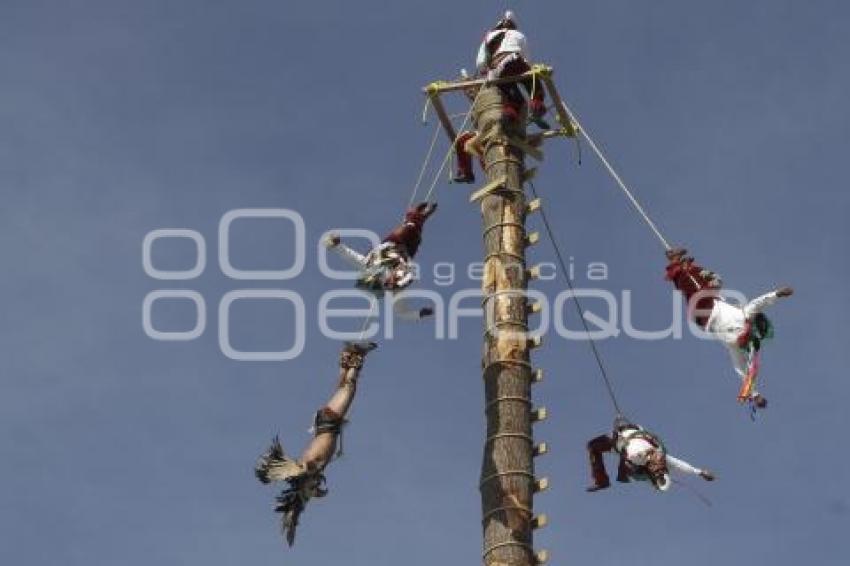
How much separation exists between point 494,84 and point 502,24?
3.01 ft

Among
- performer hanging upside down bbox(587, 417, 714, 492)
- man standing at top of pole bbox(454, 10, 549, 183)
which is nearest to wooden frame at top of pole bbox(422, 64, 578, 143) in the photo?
man standing at top of pole bbox(454, 10, 549, 183)

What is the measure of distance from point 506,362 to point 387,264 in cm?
145

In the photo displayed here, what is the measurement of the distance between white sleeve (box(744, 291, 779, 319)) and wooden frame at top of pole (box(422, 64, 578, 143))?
249cm

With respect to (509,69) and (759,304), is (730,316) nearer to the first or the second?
(759,304)

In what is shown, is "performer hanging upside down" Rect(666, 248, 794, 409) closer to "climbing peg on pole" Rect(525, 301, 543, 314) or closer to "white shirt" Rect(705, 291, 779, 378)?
"white shirt" Rect(705, 291, 779, 378)

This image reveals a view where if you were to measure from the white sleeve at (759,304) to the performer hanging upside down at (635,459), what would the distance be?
137 centimetres

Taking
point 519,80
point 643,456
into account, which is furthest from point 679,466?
point 519,80

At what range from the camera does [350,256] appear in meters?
11.9

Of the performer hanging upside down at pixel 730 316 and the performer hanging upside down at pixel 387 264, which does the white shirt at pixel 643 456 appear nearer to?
the performer hanging upside down at pixel 730 316

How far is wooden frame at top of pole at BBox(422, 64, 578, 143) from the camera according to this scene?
12.6 meters

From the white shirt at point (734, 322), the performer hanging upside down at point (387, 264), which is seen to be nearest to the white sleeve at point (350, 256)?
the performer hanging upside down at point (387, 264)

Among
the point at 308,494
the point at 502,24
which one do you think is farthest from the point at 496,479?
the point at 502,24

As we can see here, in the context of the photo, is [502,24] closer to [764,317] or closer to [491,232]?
[491,232]

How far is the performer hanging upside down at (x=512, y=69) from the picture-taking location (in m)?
12.6
